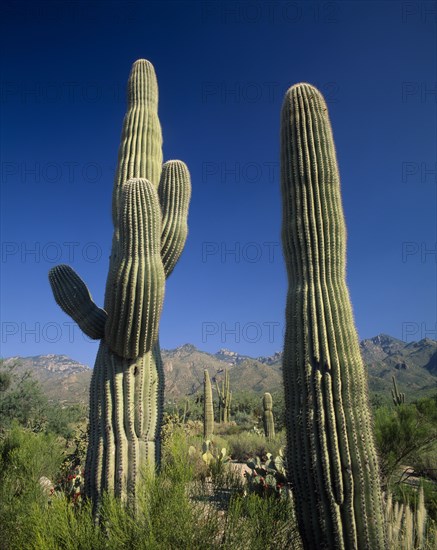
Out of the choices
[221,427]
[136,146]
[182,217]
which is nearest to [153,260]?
[182,217]

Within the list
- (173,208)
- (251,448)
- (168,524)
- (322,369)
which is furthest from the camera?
(251,448)

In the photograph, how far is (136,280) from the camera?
17.3 ft

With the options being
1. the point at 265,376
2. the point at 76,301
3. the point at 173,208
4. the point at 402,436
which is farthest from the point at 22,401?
the point at 265,376

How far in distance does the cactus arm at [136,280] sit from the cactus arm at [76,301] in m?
0.36

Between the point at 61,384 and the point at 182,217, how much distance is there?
5485 inches

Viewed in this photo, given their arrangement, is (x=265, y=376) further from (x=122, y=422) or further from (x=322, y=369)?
(x=322, y=369)

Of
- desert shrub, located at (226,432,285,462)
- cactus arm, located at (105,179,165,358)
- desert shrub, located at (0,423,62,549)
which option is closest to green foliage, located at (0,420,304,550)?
desert shrub, located at (0,423,62,549)

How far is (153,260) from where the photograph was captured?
17.9 ft

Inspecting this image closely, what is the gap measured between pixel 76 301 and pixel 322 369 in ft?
11.3

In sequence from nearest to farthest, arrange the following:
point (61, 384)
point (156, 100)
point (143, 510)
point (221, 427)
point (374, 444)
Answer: point (143, 510), point (374, 444), point (156, 100), point (221, 427), point (61, 384)

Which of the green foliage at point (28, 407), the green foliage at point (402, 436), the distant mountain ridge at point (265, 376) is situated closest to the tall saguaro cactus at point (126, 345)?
the green foliage at point (402, 436)

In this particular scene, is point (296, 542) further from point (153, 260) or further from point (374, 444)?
point (153, 260)

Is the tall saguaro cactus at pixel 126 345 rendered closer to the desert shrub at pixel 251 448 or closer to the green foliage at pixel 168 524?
the green foliage at pixel 168 524

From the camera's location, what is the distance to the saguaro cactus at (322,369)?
3926 mm
